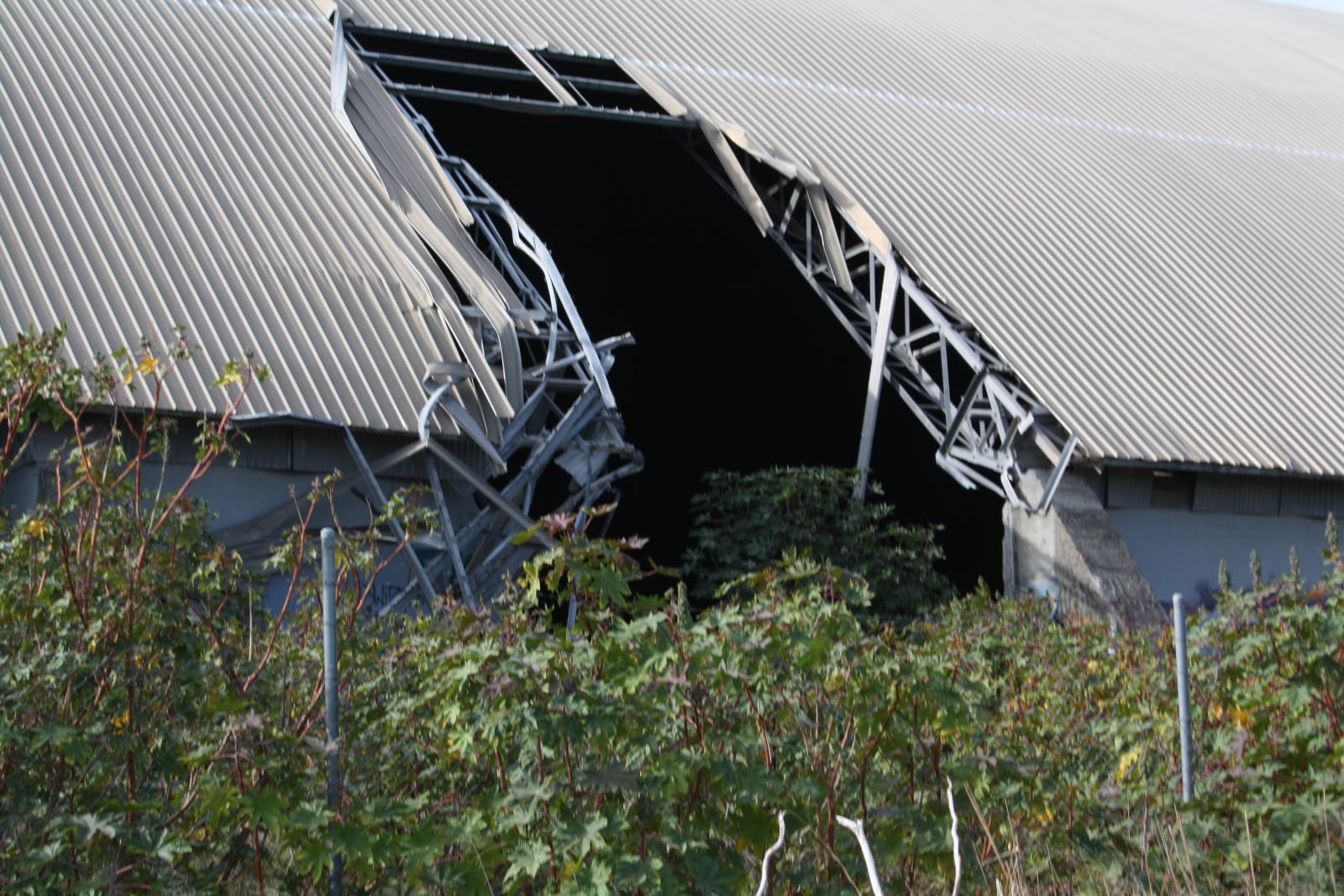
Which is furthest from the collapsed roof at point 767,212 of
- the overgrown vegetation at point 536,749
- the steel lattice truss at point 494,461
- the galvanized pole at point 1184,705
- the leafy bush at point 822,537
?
the galvanized pole at point 1184,705

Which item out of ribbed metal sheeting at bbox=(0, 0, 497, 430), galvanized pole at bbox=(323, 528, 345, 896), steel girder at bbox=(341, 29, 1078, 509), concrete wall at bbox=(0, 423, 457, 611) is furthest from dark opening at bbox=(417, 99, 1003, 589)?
galvanized pole at bbox=(323, 528, 345, 896)

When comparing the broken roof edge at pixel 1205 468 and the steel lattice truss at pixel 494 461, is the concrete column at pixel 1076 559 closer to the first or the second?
the broken roof edge at pixel 1205 468

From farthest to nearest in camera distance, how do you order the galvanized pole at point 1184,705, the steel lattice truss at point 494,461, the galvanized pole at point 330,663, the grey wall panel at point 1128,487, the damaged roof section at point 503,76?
the damaged roof section at point 503,76, the grey wall panel at point 1128,487, the steel lattice truss at point 494,461, the galvanized pole at point 1184,705, the galvanized pole at point 330,663

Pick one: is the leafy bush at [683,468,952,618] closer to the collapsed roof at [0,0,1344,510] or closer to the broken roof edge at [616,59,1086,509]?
the broken roof edge at [616,59,1086,509]

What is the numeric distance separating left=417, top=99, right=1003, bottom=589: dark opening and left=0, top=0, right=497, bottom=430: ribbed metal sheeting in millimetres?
4584

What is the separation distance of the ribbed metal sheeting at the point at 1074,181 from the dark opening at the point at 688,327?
6.17ft

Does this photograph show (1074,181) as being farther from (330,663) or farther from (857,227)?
(330,663)

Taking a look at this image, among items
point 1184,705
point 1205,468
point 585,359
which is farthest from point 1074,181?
point 1184,705

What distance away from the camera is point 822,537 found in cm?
1811

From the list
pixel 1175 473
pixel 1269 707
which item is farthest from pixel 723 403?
pixel 1269 707

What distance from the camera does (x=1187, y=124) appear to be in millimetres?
25625

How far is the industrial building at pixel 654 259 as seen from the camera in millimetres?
14055

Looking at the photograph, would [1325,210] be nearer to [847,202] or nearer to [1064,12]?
[847,202]

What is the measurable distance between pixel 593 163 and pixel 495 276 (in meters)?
8.46
